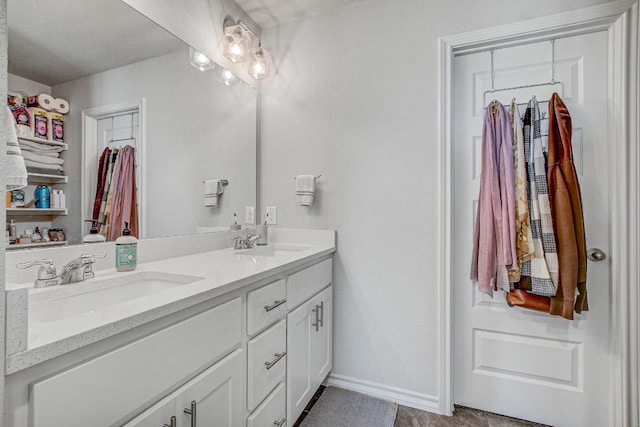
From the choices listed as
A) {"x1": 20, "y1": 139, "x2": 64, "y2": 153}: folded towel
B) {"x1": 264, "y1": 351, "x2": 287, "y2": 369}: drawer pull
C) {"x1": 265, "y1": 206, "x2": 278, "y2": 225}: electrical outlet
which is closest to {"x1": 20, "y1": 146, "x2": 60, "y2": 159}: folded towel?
{"x1": 20, "y1": 139, "x2": 64, "y2": 153}: folded towel

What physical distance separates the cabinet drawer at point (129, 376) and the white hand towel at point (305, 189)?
1.01 metres

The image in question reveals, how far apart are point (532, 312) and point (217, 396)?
5.12 ft

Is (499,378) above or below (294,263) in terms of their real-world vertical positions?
below

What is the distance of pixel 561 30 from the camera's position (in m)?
1.53

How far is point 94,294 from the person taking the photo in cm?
103

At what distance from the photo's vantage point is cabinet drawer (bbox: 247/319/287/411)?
1148 millimetres

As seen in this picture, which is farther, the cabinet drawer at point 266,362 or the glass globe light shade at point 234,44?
the glass globe light shade at point 234,44

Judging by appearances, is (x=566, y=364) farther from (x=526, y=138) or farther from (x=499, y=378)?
(x=526, y=138)

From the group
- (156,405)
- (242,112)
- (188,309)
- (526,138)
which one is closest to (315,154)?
(242,112)

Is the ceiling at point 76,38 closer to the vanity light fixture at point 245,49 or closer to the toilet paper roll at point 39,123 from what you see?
the toilet paper roll at point 39,123

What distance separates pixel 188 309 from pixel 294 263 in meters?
0.60

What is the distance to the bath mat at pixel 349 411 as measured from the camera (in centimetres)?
160

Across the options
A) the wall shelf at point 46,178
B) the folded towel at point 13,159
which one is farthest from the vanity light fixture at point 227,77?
the folded towel at point 13,159

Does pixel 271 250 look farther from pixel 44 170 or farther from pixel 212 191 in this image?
pixel 44 170
